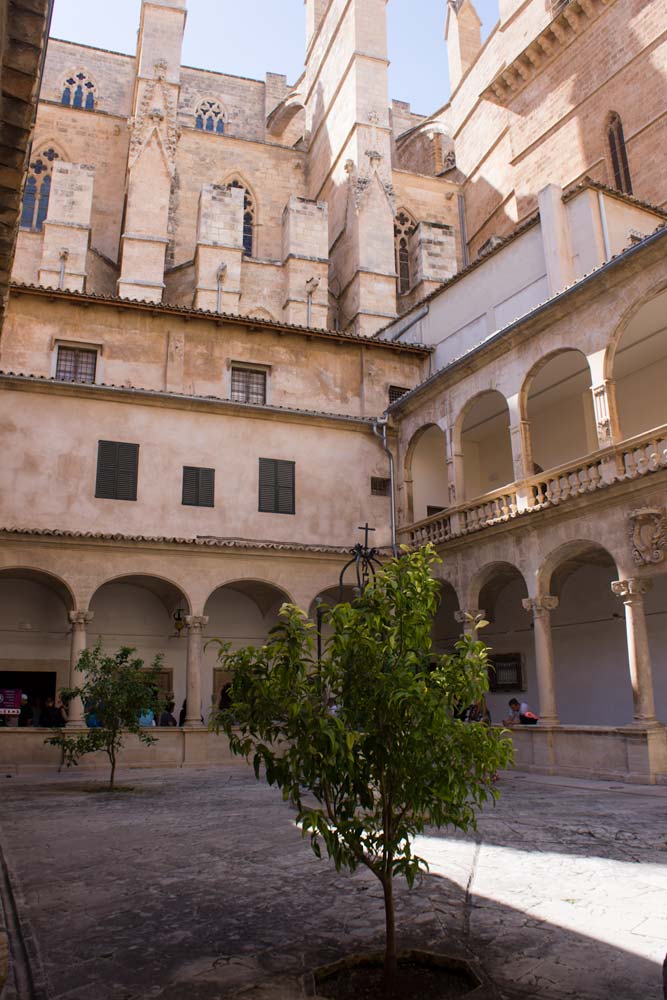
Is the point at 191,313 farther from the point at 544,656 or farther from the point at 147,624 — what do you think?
the point at 544,656

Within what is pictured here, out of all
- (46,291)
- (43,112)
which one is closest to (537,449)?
(46,291)

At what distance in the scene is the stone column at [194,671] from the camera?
17312mm

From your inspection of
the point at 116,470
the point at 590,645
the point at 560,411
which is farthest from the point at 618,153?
the point at 116,470

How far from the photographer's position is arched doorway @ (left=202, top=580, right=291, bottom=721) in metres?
20.0

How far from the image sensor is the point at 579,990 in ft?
12.7

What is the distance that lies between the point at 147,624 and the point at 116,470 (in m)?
4.14

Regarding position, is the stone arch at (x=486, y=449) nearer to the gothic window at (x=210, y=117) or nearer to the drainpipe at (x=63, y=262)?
the drainpipe at (x=63, y=262)

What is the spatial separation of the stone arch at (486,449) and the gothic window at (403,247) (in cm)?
1107

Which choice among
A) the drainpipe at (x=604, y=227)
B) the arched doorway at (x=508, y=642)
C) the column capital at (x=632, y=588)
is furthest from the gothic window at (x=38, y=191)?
the column capital at (x=632, y=588)

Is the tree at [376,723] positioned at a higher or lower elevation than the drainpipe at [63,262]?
lower

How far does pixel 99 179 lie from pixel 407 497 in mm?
21167

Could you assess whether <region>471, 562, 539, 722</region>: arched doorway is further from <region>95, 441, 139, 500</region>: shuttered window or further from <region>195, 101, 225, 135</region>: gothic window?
<region>195, 101, 225, 135</region>: gothic window

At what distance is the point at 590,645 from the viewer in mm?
18000

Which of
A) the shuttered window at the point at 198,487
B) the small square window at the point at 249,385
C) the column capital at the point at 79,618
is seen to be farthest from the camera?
the small square window at the point at 249,385
